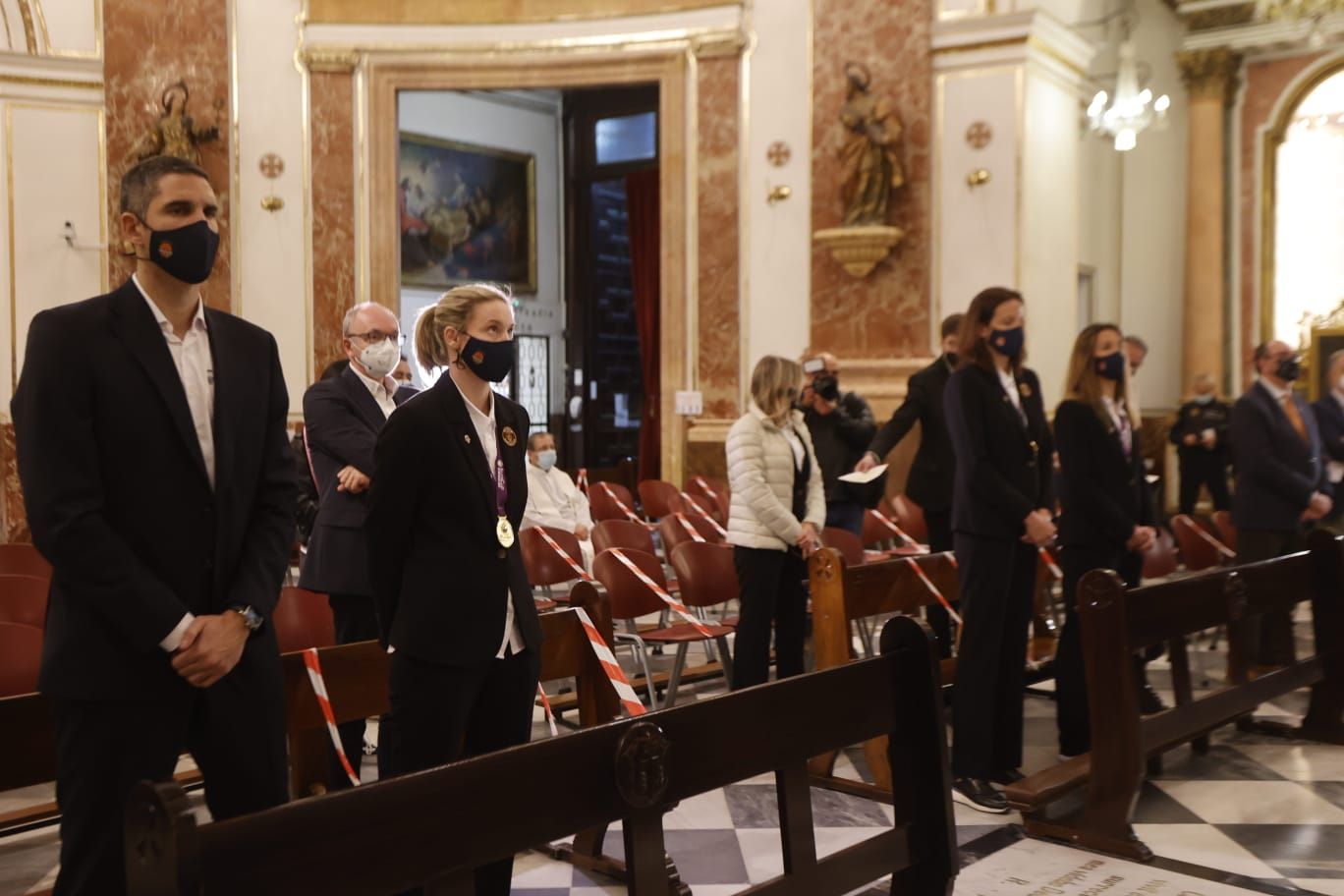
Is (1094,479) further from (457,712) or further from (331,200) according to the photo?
(331,200)

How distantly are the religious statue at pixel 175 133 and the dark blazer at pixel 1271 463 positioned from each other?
32.6 ft

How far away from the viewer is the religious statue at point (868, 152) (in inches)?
428

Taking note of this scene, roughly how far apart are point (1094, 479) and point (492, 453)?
2.82 meters

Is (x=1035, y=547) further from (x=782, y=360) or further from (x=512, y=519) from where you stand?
(x=512, y=519)

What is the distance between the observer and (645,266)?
1554 cm

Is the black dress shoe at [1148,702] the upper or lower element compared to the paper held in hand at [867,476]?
lower

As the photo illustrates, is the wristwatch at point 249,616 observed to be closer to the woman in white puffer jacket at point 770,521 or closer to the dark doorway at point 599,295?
the woman in white puffer jacket at point 770,521

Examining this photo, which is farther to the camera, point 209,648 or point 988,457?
point 988,457

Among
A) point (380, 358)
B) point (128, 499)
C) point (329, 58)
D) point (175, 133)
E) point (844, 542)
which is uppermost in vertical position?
point (329, 58)

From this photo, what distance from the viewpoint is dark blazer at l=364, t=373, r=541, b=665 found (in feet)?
9.16

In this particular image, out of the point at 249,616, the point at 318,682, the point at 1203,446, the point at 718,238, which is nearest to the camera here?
the point at 249,616

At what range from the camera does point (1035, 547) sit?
4.42 metres

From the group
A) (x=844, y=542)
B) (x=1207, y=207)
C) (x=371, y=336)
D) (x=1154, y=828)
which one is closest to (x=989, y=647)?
(x=1154, y=828)

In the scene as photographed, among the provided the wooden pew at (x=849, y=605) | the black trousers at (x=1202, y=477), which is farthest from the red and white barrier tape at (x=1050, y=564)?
the black trousers at (x=1202, y=477)
